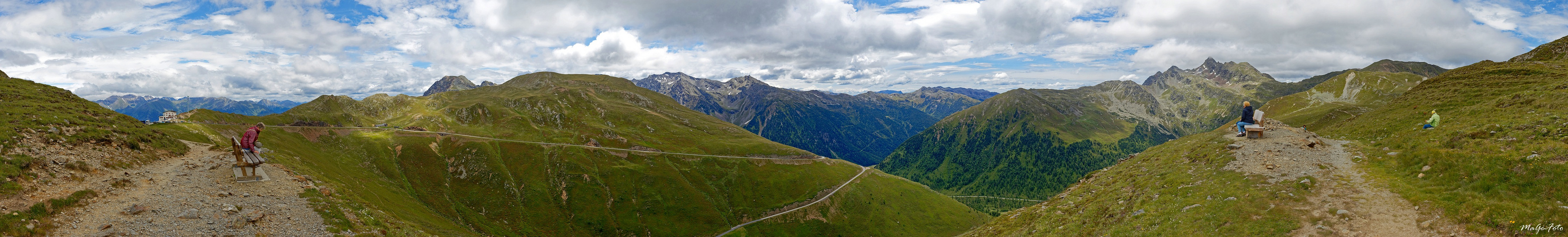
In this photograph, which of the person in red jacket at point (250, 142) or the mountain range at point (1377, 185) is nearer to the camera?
the mountain range at point (1377, 185)

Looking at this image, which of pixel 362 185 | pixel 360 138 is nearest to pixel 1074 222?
pixel 362 185

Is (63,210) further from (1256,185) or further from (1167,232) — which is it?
(1256,185)

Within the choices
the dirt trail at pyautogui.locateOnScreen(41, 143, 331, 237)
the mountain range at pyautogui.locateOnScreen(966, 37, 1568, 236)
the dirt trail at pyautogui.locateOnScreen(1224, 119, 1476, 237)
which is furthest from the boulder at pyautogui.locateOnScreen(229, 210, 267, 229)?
the dirt trail at pyautogui.locateOnScreen(1224, 119, 1476, 237)

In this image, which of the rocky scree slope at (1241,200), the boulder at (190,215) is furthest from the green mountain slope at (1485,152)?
the boulder at (190,215)

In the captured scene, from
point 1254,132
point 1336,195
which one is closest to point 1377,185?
point 1336,195

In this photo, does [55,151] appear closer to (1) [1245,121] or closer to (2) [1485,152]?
(2) [1485,152]

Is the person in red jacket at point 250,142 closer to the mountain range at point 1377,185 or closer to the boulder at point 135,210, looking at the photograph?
the boulder at point 135,210

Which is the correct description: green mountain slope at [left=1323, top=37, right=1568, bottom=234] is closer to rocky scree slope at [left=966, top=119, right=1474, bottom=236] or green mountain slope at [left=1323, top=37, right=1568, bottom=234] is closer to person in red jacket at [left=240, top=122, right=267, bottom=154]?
rocky scree slope at [left=966, top=119, right=1474, bottom=236]
